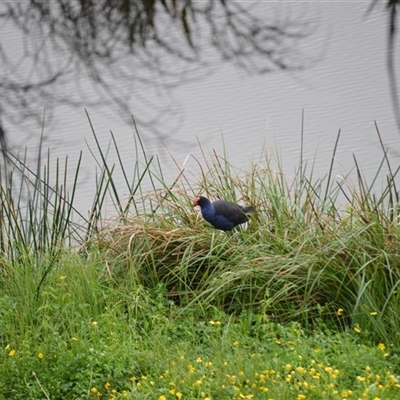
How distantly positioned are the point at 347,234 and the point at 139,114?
119 inches

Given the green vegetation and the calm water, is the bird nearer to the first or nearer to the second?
the green vegetation

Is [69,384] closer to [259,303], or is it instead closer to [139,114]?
[259,303]

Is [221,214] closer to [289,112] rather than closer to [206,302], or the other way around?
[206,302]

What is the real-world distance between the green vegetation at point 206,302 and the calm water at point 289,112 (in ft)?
4.47

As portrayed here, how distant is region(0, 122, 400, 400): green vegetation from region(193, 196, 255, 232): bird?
101mm

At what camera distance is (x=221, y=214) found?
3.81m

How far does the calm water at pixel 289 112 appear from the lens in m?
5.70

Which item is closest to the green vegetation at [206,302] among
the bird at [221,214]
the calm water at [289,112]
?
the bird at [221,214]

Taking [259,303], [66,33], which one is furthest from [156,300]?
[66,33]

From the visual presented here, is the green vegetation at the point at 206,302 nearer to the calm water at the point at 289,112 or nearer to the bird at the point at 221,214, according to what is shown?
the bird at the point at 221,214

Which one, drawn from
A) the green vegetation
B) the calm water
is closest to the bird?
the green vegetation

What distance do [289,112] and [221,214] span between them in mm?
2416

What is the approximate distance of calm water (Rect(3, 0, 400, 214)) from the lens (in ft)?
18.7

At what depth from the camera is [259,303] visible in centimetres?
357
